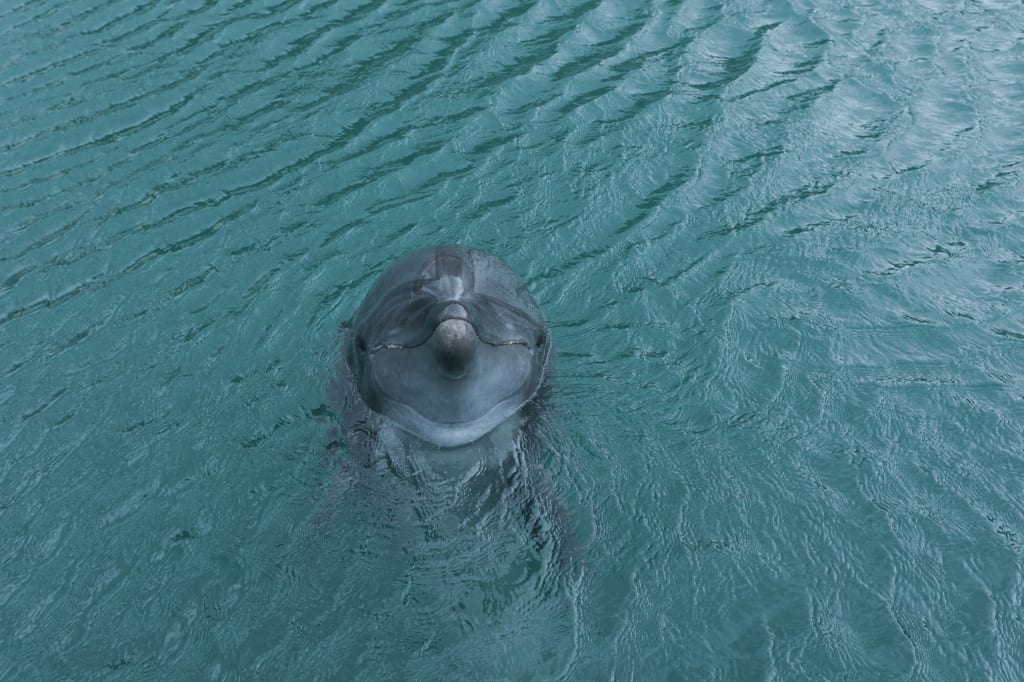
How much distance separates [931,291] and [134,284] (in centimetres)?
583

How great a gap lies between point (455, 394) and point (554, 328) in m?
1.65

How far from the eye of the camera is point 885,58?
31.1 feet

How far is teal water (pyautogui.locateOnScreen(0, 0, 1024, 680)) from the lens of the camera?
451 cm

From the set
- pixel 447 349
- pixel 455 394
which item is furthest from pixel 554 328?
pixel 447 349

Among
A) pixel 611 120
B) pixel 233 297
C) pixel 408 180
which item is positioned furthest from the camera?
pixel 611 120

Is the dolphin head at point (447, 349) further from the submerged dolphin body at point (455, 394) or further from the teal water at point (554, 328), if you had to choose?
the teal water at point (554, 328)

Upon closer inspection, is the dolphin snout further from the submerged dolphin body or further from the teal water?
→ the teal water

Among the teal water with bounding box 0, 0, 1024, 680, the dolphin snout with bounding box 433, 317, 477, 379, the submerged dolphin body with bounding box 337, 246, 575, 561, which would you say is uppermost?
the dolphin snout with bounding box 433, 317, 477, 379

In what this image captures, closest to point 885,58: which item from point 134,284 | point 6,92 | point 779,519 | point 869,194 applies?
point 869,194

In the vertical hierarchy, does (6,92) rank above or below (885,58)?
above

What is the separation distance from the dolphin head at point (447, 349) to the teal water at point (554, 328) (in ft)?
1.50

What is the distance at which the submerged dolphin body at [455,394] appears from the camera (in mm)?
4863

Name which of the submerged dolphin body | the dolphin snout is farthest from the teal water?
the dolphin snout

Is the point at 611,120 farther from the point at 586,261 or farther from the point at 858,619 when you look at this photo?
the point at 858,619
